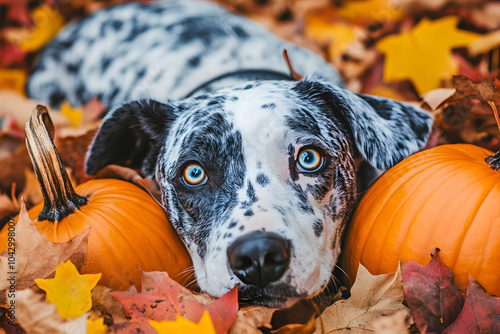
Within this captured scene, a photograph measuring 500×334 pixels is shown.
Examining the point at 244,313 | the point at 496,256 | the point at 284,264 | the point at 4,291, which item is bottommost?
the point at 4,291

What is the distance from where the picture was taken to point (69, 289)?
5.28 feet

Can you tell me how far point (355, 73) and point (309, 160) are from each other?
2491 millimetres

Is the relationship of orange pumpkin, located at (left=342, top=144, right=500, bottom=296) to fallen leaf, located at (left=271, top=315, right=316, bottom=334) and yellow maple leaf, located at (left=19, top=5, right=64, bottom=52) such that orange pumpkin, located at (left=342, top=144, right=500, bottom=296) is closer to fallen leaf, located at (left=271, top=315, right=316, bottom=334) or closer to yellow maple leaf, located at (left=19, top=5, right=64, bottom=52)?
fallen leaf, located at (left=271, top=315, right=316, bottom=334)

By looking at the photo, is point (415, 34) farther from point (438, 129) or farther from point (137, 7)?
point (137, 7)

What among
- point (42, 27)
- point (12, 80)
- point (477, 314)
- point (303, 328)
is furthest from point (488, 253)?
point (42, 27)

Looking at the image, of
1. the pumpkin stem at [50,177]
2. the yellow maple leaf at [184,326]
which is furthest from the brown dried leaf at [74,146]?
the yellow maple leaf at [184,326]

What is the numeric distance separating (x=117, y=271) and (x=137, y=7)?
3.59m

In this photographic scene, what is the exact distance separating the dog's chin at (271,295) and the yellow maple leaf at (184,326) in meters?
0.25

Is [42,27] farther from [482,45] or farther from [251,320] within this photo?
[251,320]

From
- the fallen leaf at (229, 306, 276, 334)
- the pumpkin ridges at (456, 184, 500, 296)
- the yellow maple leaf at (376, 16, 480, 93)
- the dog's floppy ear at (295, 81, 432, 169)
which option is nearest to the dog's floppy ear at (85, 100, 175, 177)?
the dog's floppy ear at (295, 81, 432, 169)

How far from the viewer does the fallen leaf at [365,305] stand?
1639mm

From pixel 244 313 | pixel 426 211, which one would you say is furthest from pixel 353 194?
pixel 244 313

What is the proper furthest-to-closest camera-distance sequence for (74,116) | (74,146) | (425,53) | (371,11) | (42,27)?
(42,27) → (371,11) → (425,53) → (74,116) → (74,146)

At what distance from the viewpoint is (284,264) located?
1.62m
